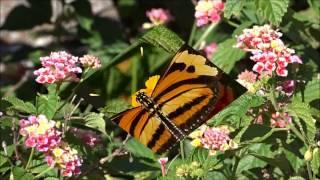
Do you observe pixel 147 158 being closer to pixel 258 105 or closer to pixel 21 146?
pixel 21 146

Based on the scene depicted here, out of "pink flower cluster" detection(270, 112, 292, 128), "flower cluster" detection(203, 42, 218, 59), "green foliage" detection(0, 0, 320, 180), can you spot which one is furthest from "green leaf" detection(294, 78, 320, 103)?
"flower cluster" detection(203, 42, 218, 59)

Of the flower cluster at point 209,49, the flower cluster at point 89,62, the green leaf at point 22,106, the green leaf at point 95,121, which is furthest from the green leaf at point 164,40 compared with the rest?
the flower cluster at point 209,49

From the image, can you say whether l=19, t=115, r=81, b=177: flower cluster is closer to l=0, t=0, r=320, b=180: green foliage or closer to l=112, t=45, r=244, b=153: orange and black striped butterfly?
l=0, t=0, r=320, b=180: green foliage

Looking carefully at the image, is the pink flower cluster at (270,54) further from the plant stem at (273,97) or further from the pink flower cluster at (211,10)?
the pink flower cluster at (211,10)

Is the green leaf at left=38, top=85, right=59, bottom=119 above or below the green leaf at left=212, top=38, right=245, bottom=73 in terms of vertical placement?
above

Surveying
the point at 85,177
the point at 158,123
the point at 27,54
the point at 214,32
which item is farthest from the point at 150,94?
the point at 27,54

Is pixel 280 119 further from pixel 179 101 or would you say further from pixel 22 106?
pixel 22 106
